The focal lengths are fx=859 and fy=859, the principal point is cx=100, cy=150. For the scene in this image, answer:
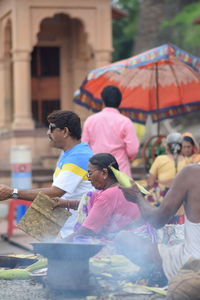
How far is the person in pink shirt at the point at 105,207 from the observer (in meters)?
6.13

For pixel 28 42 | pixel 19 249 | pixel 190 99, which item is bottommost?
pixel 19 249

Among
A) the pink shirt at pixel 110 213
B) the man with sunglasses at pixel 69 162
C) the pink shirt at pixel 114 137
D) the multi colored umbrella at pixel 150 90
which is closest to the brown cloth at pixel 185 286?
the pink shirt at pixel 110 213

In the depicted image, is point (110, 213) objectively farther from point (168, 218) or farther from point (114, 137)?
point (114, 137)

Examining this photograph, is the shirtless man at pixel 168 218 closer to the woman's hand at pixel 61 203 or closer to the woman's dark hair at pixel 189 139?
the woman's hand at pixel 61 203

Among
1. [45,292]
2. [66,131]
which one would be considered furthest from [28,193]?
[45,292]

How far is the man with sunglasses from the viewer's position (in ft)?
21.6

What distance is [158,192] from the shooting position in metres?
9.82

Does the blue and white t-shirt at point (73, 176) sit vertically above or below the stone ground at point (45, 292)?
above

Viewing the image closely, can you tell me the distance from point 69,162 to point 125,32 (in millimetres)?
26953

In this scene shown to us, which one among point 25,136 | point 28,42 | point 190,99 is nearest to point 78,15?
point 28,42

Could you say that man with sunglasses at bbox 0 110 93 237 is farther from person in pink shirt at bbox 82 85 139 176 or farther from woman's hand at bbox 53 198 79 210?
person in pink shirt at bbox 82 85 139 176

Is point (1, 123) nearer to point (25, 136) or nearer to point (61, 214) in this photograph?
point (25, 136)

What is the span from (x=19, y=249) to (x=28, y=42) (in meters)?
6.83

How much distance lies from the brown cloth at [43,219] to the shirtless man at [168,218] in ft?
2.42
